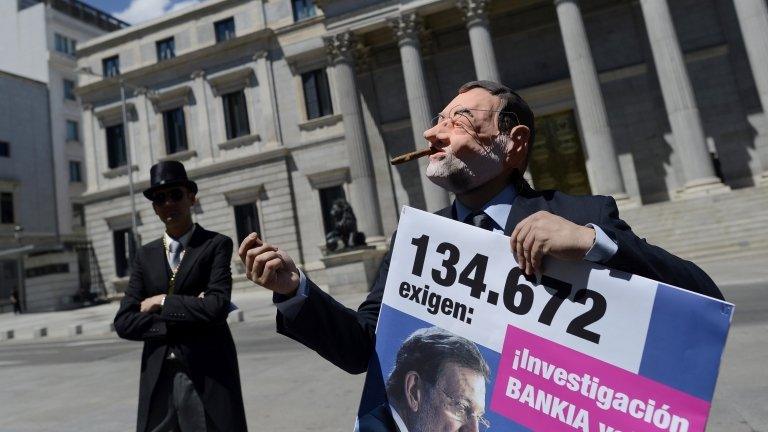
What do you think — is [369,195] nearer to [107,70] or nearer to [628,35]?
[628,35]

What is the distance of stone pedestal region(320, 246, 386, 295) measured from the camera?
18.6 meters

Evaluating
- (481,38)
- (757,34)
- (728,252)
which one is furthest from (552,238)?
(757,34)

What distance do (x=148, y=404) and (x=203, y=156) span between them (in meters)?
27.0

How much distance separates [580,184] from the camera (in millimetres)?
22312

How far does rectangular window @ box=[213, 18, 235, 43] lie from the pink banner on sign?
30.0 m

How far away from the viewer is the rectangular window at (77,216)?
136 ft

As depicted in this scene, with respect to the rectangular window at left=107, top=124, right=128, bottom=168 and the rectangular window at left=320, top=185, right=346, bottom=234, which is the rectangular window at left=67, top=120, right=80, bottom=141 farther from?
the rectangular window at left=320, top=185, right=346, bottom=234

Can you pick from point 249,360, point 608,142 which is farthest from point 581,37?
point 249,360

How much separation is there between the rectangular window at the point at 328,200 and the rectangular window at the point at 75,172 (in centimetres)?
2914

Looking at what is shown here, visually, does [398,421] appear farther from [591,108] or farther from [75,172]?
[75,172]

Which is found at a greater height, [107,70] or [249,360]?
[107,70]

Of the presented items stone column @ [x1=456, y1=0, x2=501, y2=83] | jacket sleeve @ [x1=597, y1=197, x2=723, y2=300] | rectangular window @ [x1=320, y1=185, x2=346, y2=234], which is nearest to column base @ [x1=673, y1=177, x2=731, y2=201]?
stone column @ [x1=456, y1=0, x2=501, y2=83]

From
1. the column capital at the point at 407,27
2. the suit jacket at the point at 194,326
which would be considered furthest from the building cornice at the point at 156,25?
the suit jacket at the point at 194,326

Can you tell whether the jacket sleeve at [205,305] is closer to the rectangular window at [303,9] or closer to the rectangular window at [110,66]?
the rectangular window at [303,9]
